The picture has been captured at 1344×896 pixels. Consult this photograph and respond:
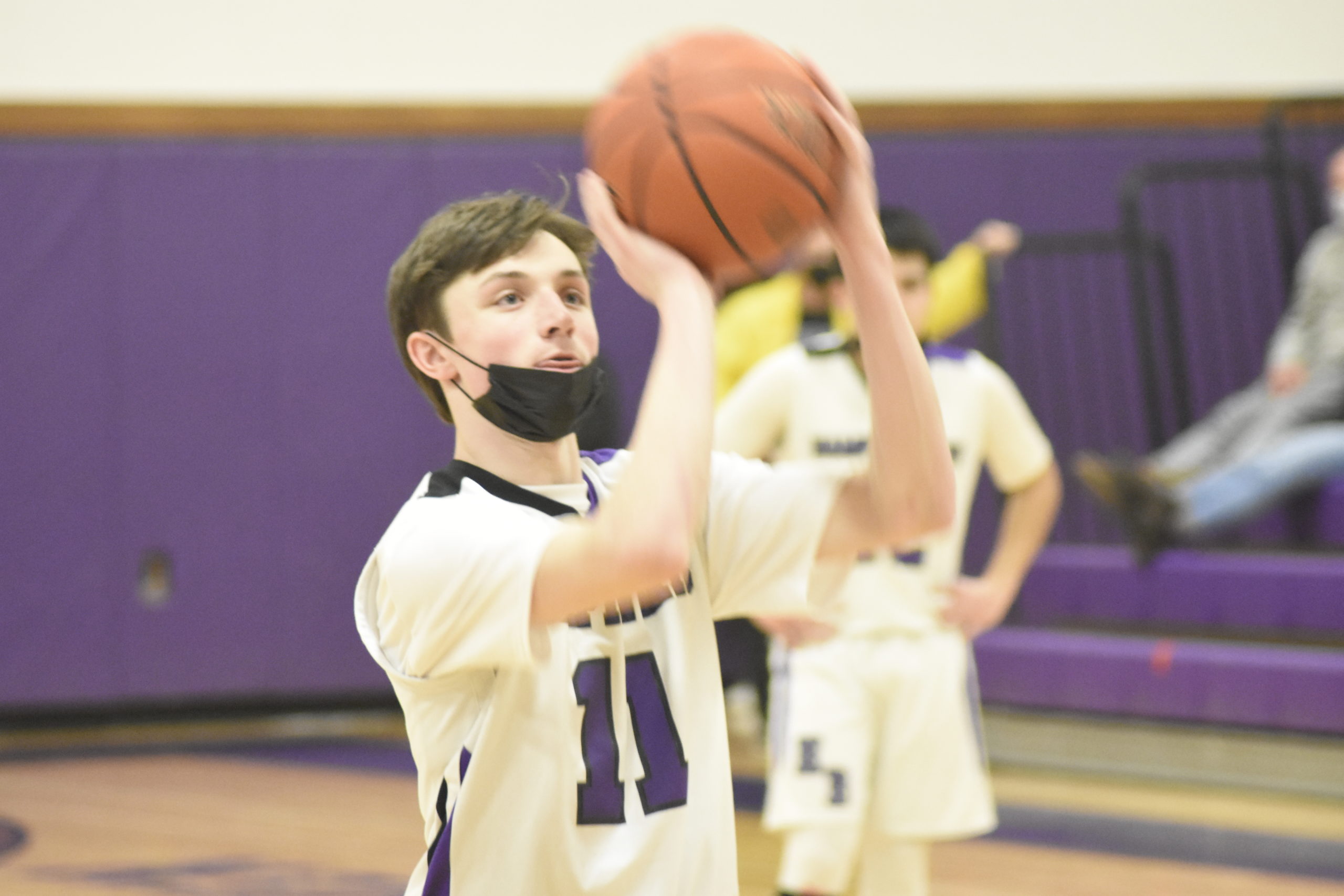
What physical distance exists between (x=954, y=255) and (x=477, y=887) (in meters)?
4.49

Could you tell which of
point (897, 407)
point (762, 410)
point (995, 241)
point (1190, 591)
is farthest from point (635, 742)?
point (1190, 591)

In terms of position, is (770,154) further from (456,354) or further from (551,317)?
(456,354)

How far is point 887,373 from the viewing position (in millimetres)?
1604

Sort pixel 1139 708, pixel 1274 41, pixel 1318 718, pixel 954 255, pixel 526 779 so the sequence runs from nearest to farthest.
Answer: pixel 526 779
pixel 1318 718
pixel 1139 708
pixel 954 255
pixel 1274 41

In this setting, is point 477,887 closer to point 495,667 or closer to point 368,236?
point 495,667

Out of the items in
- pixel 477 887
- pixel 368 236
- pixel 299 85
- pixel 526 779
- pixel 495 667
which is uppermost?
pixel 299 85

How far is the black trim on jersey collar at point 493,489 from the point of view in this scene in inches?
66.4

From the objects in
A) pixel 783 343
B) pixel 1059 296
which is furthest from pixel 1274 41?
pixel 783 343

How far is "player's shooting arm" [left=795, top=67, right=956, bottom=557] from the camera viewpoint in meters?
1.59

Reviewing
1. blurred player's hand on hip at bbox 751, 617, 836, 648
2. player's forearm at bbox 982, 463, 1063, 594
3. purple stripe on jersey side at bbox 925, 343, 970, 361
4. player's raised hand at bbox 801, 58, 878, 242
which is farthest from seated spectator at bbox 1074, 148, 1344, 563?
player's raised hand at bbox 801, 58, 878, 242

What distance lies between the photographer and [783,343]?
534cm

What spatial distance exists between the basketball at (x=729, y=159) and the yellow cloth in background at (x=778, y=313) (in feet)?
11.7

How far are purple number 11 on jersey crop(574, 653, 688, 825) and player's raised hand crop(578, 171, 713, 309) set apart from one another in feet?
1.46

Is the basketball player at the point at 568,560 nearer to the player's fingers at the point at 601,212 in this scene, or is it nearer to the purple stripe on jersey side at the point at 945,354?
the player's fingers at the point at 601,212
